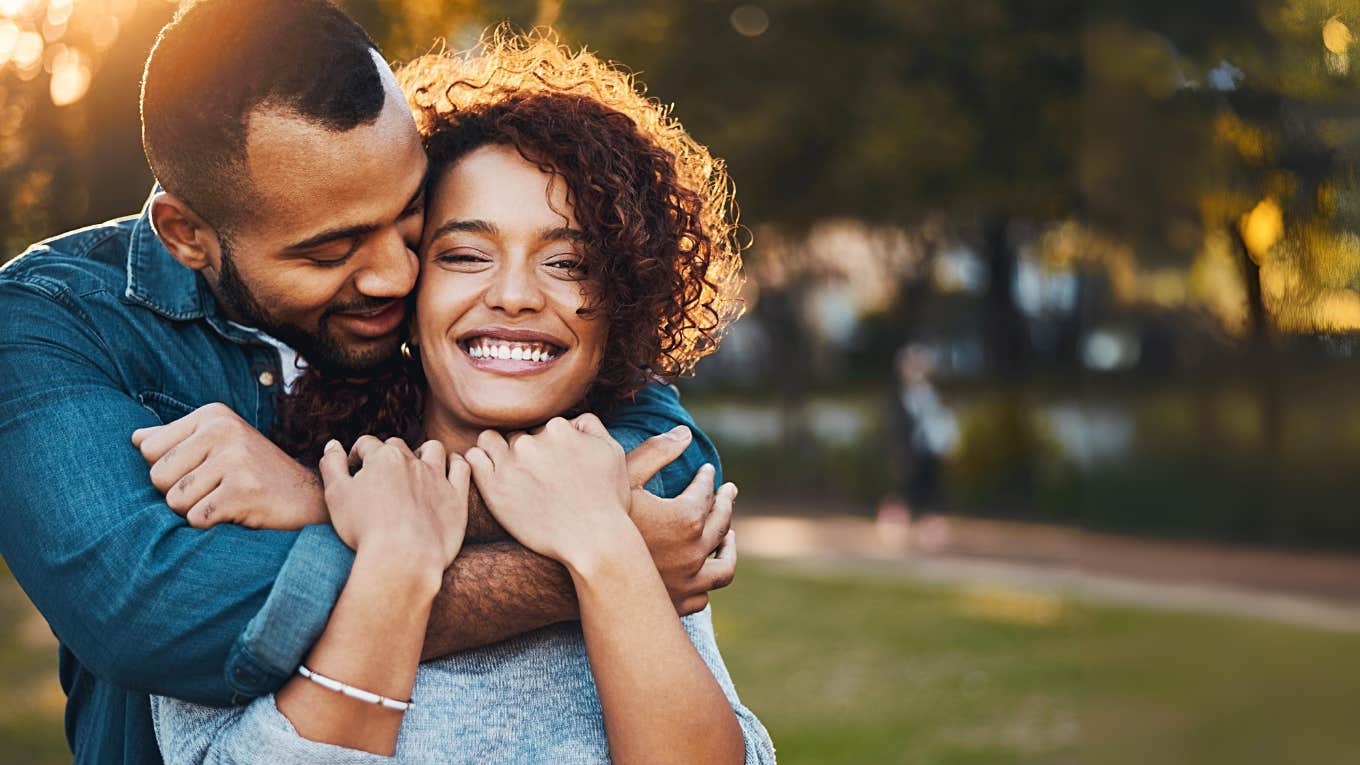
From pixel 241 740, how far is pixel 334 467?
0.46 m

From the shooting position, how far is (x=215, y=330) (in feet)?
8.93

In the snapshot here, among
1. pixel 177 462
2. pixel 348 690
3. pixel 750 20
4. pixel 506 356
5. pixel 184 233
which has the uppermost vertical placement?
pixel 750 20

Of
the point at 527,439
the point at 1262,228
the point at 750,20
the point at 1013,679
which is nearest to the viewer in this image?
the point at 527,439

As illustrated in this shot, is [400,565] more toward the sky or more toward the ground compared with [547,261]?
more toward the ground

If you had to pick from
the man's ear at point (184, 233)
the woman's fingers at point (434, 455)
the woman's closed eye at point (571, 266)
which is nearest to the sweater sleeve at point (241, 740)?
the woman's fingers at point (434, 455)

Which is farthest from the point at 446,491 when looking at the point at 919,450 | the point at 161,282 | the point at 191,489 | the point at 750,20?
the point at 750,20

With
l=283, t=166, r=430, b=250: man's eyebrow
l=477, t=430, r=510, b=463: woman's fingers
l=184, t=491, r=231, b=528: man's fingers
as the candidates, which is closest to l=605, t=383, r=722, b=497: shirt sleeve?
l=477, t=430, r=510, b=463: woman's fingers

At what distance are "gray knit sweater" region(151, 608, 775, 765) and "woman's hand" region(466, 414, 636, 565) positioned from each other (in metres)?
0.25

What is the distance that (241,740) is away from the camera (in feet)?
7.09

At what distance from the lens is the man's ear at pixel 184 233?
8.72 feet

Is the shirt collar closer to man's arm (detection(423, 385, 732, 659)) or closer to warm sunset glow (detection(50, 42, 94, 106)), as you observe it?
man's arm (detection(423, 385, 732, 659))

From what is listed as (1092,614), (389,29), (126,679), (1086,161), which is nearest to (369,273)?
(126,679)

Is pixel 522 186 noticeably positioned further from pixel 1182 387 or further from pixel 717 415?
pixel 717 415

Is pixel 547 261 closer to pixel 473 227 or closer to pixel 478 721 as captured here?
pixel 473 227
